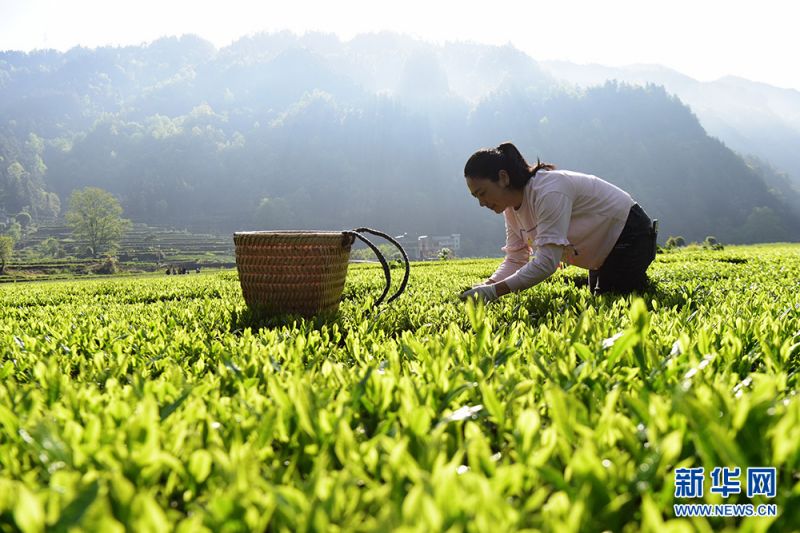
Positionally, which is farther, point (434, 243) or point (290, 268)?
point (434, 243)

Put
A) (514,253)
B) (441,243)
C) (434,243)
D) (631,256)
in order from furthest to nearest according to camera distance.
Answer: (441,243)
(434,243)
(514,253)
(631,256)

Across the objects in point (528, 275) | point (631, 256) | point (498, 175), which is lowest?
point (528, 275)

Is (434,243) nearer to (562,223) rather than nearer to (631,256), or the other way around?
(631,256)

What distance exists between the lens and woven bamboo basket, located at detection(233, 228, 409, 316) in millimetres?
3729

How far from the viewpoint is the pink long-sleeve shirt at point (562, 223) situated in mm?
4113

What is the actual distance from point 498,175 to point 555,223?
608 millimetres

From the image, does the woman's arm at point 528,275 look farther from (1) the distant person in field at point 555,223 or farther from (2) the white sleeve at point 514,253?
(2) the white sleeve at point 514,253

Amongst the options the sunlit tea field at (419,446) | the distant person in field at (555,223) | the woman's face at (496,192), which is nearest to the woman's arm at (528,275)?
the distant person in field at (555,223)

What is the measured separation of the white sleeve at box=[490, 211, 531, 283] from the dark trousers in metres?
0.78

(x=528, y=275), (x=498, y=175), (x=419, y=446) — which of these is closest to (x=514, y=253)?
(x=498, y=175)

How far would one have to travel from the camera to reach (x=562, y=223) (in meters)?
4.25

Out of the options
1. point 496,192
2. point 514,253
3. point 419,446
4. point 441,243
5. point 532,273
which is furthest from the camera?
point 441,243

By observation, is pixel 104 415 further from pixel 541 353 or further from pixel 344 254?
pixel 344 254

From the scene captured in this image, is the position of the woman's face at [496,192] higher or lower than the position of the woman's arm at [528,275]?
higher
